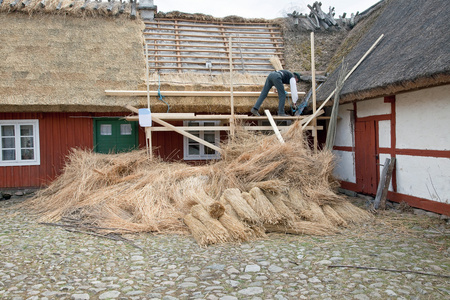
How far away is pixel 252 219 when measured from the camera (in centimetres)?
534

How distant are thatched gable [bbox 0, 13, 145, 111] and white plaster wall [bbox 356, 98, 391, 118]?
5194mm

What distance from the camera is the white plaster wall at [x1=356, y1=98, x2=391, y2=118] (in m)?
7.59

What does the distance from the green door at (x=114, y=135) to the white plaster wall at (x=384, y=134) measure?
226 inches

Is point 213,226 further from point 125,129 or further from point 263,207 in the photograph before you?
point 125,129

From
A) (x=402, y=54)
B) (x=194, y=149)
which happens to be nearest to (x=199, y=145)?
(x=194, y=149)

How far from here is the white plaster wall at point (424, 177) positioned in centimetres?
610

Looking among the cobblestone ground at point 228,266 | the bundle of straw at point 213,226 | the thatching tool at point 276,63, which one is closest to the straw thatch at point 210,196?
the bundle of straw at point 213,226

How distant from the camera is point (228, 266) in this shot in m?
4.21

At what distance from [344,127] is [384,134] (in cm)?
159

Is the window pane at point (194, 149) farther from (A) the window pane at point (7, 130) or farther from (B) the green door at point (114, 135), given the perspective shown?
(A) the window pane at point (7, 130)

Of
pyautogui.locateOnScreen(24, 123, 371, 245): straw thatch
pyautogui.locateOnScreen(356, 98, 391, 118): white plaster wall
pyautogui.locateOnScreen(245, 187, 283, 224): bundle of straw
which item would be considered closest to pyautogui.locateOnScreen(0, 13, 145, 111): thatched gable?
pyautogui.locateOnScreen(24, 123, 371, 245): straw thatch

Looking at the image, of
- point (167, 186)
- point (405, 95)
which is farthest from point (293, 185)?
point (405, 95)

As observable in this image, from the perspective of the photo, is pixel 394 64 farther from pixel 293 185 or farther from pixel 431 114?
pixel 293 185

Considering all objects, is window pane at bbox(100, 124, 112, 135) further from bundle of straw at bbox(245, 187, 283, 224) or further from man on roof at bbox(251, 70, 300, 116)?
bundle of straw at bbox(245, 187, 283, 224)
